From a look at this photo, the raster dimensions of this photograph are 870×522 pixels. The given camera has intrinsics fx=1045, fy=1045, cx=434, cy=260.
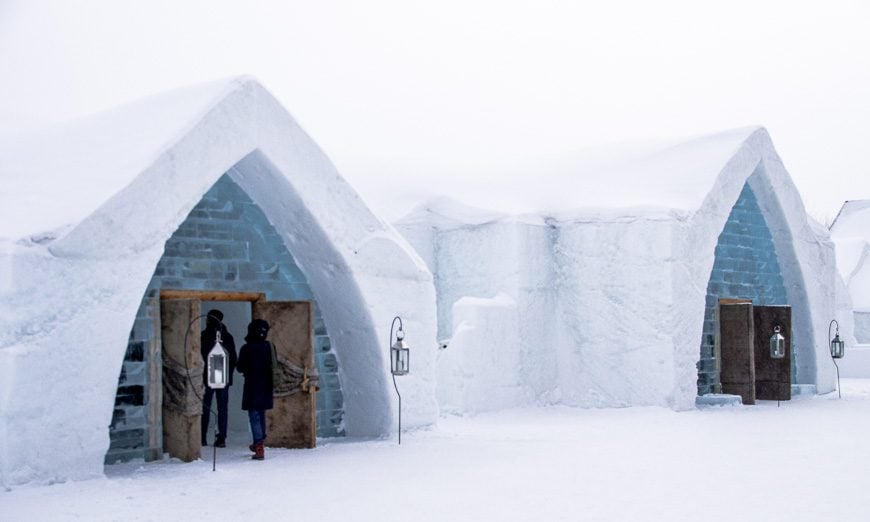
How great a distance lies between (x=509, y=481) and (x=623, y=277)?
26.6 ft

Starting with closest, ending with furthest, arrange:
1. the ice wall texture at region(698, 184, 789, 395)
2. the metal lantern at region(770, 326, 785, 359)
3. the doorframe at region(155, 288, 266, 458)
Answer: the doorframe at region(155, 288, 266, 458)
the metal lantern at region(770, 326, 785, 359)
the ice wall texture at region(698, 184, 789, 395)

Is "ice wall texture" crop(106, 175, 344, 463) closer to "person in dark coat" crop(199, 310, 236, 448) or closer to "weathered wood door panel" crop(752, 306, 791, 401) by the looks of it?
"person in dark coat" crop(199, 310, 236, 448)

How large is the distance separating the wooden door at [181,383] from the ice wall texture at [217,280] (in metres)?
0.12

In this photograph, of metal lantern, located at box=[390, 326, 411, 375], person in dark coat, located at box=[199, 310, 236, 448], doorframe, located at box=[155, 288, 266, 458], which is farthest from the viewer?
metal lantern, located at box=[390, 326, 411, 375]

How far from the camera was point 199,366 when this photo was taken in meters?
10.1

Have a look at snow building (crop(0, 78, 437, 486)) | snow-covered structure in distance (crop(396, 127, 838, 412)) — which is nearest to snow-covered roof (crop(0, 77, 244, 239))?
snow building (crop(0, 78, 437, 486))

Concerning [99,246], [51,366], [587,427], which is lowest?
[587,427]

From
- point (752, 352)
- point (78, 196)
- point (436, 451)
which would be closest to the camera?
point (78, 196)

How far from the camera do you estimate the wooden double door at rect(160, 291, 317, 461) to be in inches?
391

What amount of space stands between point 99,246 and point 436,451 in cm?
392

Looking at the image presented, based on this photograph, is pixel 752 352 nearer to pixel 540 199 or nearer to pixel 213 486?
pixel 540 199

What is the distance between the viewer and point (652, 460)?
10.0 m

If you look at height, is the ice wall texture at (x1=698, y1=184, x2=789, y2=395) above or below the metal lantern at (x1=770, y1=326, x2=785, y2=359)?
above

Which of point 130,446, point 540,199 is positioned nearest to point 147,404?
point 130,446
